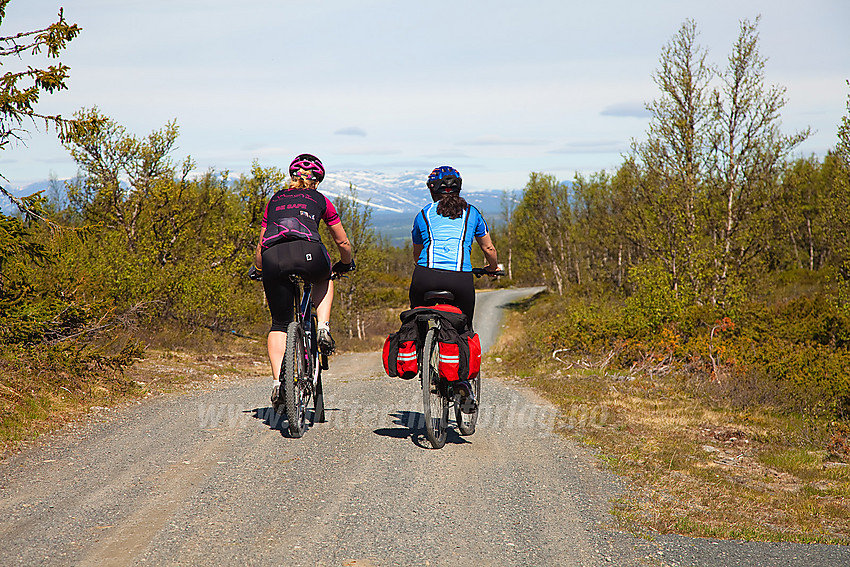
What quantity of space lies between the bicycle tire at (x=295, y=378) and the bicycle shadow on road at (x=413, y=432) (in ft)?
3.00

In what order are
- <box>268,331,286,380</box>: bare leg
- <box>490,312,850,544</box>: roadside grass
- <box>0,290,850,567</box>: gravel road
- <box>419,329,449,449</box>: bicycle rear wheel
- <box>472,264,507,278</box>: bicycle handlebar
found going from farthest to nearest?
<box>472,264,507,278</box>: bicycle handlebar
<box>268,331,286,380</box>: bare leg
<box>419,329,449,449</box>: bicycle rear wheel
<box>490,312,850,544</box>: roadside grass
<box>0,290,850,567</box>: gravel road

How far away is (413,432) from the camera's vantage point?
695 centimetres

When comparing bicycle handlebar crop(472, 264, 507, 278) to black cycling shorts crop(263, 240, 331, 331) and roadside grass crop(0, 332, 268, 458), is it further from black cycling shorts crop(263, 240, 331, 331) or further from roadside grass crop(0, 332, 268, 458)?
roadside grass crop(0, 332, 268, 458)

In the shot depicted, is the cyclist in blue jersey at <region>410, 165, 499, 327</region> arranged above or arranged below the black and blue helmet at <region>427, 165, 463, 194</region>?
below

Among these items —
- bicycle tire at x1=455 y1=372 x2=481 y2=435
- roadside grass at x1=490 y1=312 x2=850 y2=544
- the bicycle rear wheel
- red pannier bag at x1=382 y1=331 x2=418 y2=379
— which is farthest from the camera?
bicycle tire at x1=455 y1=372 x2=481 y2=435

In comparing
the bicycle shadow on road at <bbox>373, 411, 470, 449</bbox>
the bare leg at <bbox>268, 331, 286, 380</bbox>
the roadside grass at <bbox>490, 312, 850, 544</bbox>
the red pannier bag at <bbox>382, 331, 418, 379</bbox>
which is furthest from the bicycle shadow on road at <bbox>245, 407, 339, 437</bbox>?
the roadside grass at <bbox>490, 312, 850, 544</bbox>

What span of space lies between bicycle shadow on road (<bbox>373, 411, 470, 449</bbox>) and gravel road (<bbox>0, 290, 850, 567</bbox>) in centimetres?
4

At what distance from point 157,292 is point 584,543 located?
17921 millimetres

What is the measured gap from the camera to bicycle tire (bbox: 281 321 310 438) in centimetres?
579

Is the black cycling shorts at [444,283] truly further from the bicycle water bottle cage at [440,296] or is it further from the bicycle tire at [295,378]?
the bicycle tire at [295,378]

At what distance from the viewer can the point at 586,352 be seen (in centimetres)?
1684

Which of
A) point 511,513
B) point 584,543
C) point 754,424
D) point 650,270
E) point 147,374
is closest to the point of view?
point 584,543

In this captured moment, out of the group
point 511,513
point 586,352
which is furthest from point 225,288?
point 511,513

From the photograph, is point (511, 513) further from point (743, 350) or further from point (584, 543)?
point (743, 350)
